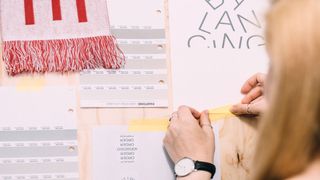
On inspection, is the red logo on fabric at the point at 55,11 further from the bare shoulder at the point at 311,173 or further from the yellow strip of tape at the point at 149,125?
the bare shoulder at the point at 311,173

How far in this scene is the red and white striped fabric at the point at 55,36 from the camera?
3.44 ft

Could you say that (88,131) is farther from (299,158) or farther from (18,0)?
(299,158)

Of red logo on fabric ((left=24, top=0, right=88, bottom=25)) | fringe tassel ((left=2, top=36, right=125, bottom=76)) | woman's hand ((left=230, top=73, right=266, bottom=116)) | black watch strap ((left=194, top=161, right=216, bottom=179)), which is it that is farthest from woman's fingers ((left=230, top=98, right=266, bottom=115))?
red logo on fabric ((left=24, top=0, right=88, bottom=25))

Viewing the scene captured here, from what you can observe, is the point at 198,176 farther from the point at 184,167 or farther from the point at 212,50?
the point at 212,50

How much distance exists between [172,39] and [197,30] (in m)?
0.06

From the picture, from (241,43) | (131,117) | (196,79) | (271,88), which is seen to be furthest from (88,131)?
(271,88)

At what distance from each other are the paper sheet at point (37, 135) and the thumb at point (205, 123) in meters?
0.26

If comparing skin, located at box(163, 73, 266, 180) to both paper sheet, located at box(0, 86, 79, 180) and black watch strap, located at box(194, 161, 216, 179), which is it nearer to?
black watch strap, located at box(194, 161, 216, 179)

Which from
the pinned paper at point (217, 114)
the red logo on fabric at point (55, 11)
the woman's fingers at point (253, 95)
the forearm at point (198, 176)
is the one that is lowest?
the forearm at point (198, 176)

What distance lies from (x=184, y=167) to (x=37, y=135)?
304 millimetres

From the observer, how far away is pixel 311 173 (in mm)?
656

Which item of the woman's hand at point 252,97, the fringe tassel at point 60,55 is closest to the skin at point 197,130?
the woman's hand at point 252,97

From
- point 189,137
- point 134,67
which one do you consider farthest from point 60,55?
point 189,137

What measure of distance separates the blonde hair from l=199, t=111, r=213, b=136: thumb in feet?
1.36
